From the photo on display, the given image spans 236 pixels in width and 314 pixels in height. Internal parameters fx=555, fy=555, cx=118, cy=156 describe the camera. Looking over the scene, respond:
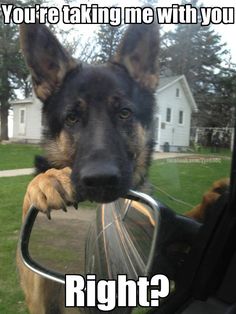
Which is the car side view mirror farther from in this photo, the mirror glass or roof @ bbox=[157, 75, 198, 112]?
roof @ bbox=[157, 75, 198, 112]

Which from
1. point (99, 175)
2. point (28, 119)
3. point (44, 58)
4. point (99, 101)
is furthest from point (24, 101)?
point (99, 175)

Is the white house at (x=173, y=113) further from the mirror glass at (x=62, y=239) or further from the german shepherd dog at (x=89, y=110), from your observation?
the mirror glass at (x=62, y=239)

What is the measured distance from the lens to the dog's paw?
180 centimetres

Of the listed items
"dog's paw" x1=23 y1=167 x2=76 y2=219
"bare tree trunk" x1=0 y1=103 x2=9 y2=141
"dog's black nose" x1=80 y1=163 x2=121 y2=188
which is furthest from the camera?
"bare tree trunk" x1=0 y1=103 x2=9 y2=141

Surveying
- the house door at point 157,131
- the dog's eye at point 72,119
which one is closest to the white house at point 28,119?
the dog's eye at point 72,119

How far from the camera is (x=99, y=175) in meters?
1.69

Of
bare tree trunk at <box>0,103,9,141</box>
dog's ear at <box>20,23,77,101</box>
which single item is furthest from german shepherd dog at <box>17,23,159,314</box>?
bare tree trunk at <box>0,103,9,141</box>

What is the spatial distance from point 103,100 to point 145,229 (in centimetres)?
51

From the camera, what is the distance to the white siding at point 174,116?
5.94 feet

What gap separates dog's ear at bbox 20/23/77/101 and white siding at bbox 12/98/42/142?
49mm

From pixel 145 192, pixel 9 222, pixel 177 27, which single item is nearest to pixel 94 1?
pixel 177 27

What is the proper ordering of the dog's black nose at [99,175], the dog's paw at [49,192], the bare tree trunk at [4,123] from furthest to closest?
the bare tree trunk at [4,123], the dog's paw at [49,192], the dog's black nose at [99,175]

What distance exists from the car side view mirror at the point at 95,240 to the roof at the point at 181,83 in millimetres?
351

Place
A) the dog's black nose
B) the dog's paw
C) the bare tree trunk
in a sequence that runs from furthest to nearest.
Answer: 1. the bare tree trunk
2. the dog's paw
3. the dog's black nose
